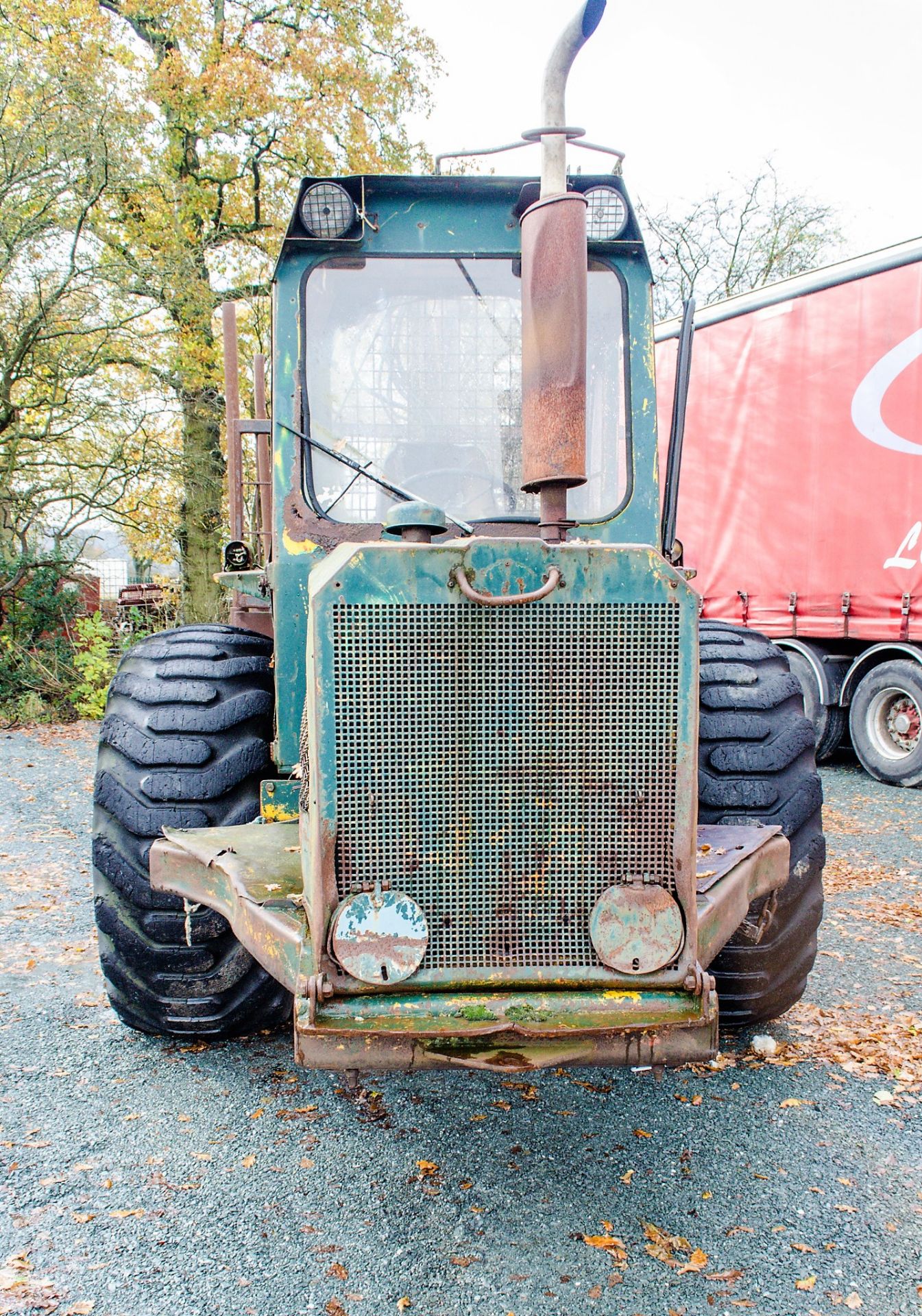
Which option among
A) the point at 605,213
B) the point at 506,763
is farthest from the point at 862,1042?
→ the point at 605,213

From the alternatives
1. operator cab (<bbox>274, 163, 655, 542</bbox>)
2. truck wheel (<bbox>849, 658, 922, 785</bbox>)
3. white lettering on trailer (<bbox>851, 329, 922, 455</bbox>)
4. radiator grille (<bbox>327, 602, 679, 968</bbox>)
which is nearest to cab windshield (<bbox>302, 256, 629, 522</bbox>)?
operator cab (<bbox>274, 163, 655, 542</bbox>)

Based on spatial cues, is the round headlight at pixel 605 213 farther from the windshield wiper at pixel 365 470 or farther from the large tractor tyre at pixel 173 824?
the large tractor tyre at pixel 173 824

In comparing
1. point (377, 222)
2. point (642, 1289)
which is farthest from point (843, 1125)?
point (377, 222)

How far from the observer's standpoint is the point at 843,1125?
2994 millimetres

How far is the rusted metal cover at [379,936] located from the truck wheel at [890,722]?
7.07 m

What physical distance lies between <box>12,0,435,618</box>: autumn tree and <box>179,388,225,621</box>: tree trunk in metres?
0.02

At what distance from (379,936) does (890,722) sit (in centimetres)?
757

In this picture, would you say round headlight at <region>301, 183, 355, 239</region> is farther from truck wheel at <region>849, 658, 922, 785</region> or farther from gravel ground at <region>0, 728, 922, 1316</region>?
truck wheel at <region>849, 658, 922, 785</region>

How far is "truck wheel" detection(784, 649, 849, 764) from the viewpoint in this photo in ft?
30.0

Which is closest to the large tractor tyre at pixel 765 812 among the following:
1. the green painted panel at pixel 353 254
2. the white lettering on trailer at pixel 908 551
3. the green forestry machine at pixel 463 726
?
the green forestry machine at pixel 463 726

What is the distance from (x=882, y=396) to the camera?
8211 mm

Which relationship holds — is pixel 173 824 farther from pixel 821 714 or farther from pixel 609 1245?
pixel 821 714

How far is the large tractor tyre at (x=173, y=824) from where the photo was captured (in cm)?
304

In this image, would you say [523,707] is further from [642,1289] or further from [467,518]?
[642,1289]
